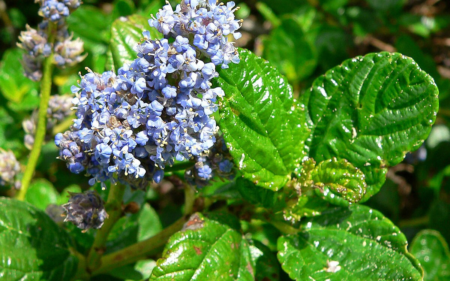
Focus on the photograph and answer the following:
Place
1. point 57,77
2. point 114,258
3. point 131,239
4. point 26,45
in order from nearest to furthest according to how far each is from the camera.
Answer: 1. point 114,258
2. point 26,45
3. point 131,239
4. point 57,77

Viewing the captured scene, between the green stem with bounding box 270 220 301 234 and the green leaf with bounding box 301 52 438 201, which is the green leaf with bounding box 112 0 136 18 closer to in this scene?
the green leaf with bounding box 301 52 438 201

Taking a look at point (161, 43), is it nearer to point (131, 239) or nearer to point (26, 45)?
point (26, 45)

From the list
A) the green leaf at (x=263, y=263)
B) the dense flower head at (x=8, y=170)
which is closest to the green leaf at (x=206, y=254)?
the green leaf at (x=263, y=263)

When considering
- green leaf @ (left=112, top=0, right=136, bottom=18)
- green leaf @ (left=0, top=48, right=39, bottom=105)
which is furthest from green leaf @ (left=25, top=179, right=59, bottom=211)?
green leaf @ (left=112, top=0, right=136, bottom=18)

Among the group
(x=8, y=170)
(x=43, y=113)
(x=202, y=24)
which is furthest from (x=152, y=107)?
(x=8, y=170)

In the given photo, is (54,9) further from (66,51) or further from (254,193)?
(254,193)

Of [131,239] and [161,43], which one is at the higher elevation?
[161,43]

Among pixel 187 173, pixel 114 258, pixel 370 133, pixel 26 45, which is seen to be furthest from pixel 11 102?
pixel 370 133

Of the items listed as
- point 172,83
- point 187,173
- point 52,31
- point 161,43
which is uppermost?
point 161,43
